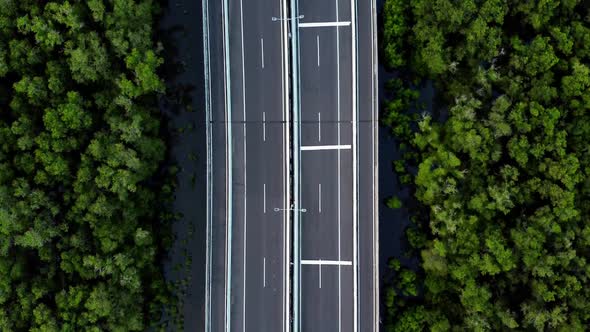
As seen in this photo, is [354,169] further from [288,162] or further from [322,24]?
[322,24]

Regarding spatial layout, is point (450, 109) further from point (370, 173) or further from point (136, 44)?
point (136, 44)

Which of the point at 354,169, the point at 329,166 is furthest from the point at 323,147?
the point at 354,169

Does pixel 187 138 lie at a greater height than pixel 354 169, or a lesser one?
greater

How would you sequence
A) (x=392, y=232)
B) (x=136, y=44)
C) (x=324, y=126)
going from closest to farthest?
(x=136, y=44), (x=324, y=126), (x=392, y=232)

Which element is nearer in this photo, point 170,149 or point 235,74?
point 235,74

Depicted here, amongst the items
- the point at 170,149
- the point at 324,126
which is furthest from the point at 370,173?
the point at 170,149

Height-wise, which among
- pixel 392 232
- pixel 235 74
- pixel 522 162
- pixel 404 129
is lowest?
pixel 392 232

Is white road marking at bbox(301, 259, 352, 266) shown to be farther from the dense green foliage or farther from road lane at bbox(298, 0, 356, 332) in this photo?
the dense green foliage

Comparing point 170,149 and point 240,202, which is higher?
point 170,149
